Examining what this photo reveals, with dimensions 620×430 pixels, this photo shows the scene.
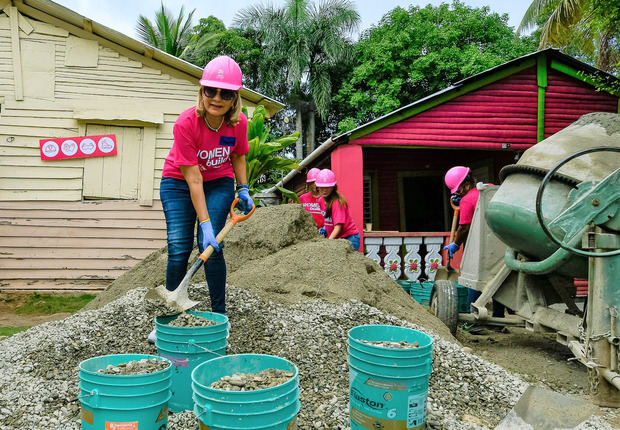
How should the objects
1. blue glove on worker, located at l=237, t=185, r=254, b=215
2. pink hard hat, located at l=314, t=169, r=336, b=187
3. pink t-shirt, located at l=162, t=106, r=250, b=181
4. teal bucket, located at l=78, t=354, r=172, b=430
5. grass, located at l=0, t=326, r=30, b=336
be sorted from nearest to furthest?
teal bucket, located at l=78, t=354, r=172, b=430
pink t-shirt, located at l=162, t=106, r=250, b=181
blue glove on worker, located at l=237, t=185, r=254, b=215
grass, located at l=0, t=326, r=30, b=336
pink hard hat, located at l=314, t=169, r=336, b=187

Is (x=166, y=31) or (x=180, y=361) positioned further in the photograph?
(x=166, y=31)

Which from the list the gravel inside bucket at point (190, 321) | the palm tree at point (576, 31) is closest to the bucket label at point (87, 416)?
the gravel inside bucket at point (190, 321)

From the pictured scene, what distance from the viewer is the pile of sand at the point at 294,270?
14.1 ft

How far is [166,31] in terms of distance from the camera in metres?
21.3

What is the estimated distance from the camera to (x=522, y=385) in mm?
3143

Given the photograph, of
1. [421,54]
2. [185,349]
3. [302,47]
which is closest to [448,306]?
[185,349]

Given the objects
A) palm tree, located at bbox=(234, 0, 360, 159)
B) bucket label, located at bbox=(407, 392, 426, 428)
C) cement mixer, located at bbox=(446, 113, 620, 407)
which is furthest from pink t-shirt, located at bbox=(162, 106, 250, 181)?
palm tree, located at bbox=(234, 0, 360, 159)

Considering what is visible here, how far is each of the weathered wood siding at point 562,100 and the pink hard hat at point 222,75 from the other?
8.08 m

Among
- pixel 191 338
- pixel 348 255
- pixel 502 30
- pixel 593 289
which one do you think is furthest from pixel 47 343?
pixel 502 30

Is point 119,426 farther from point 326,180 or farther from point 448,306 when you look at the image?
point 326,180

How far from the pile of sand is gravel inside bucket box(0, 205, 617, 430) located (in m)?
0.01

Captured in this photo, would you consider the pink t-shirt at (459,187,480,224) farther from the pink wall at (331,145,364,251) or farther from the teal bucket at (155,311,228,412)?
the teal bucket at (155,311,228,412)

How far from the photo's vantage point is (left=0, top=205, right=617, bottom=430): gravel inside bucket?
266 centimetres

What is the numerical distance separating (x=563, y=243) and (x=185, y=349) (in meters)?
2.23
